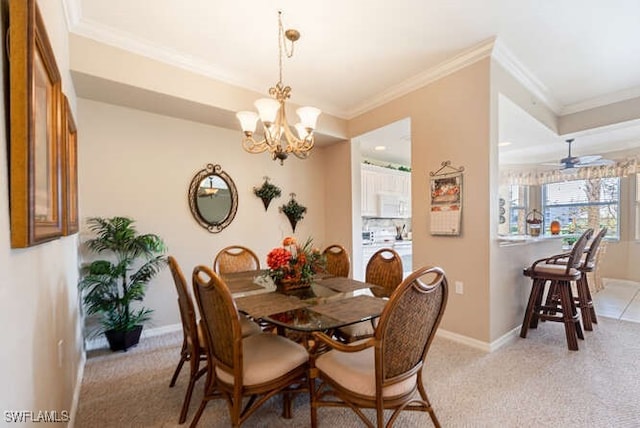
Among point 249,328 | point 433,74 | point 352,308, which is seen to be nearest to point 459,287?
point 352,308

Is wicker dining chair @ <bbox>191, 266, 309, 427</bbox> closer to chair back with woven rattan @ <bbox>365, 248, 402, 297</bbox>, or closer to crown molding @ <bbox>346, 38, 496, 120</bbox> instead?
chair back with woven rattan @ <bbox>365, 248, 402, 297</bbox>

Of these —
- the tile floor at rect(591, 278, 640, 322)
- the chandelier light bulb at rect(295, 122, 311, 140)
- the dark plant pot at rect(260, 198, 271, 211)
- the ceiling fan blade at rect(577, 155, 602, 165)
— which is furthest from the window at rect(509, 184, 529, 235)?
the chandelier light bulb at rect(295, 122, 311, 140)

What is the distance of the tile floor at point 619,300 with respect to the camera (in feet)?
12.3

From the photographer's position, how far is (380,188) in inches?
217

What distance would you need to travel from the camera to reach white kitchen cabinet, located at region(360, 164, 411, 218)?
5.27 meters

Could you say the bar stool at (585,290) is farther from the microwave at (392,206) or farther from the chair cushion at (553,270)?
the microwave at (392,206)

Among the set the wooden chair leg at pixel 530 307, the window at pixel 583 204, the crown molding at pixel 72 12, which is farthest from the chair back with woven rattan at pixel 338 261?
the window at pixel 583 204

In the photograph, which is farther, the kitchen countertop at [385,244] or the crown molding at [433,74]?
the kitchen countertop at [385,244]

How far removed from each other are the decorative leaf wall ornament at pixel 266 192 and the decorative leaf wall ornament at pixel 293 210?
0.83 ft

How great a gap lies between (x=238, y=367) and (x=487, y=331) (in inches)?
93.2

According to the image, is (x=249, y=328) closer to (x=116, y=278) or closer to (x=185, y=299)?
(x=185, y=299)

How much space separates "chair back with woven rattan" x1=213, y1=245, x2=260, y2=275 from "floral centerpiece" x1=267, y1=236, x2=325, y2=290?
100 centimetres

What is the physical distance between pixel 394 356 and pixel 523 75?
3377mm

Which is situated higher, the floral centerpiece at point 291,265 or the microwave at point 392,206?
the microwave at point 392,206
